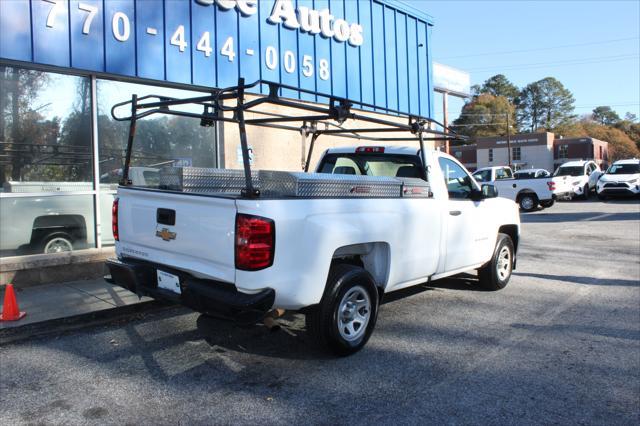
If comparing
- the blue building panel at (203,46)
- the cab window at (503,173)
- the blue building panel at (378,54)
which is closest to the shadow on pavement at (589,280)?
the blue building panel at (378,54)

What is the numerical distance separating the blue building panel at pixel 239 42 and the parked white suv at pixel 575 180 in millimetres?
10959

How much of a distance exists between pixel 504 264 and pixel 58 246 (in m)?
6.29

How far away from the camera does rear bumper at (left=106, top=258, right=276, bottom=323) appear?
3703 mm

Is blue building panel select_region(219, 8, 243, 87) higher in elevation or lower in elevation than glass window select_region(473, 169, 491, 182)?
higher

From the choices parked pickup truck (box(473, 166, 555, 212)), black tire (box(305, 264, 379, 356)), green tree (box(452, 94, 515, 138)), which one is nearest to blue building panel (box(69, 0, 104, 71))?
black tire (box(305, 264, 379, 356))

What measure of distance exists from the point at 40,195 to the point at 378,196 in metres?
5.01

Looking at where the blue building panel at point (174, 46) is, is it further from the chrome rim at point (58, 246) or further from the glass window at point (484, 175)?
the glass window at point (484, 175)

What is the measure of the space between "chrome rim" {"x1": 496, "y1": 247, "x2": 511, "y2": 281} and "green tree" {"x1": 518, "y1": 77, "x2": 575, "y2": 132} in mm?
132144

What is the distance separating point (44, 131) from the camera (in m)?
7.34

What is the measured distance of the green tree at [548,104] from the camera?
12875 centimetres

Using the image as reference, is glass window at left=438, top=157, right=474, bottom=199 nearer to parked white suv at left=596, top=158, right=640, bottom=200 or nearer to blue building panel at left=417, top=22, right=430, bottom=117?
blue building panel at left=417, top=22, right=430, bottom=117

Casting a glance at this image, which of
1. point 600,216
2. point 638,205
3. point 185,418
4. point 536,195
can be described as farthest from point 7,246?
point 638,205

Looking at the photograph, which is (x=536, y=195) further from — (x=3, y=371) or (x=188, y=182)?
(x=3, y=371)

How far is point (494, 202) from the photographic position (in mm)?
6766
